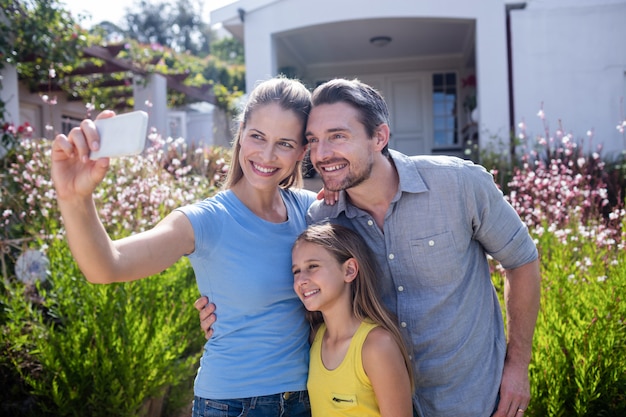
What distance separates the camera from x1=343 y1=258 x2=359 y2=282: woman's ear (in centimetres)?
242

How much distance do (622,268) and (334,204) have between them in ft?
6.41

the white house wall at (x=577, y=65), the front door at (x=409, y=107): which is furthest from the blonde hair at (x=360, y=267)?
the front door at (x=409, y=107)

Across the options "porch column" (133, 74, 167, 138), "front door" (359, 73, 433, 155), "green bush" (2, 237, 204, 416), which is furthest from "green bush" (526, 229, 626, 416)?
"front door" (359, 73, 433, 155)

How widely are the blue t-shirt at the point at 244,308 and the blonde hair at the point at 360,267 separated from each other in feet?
0.56

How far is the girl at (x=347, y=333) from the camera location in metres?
2.20

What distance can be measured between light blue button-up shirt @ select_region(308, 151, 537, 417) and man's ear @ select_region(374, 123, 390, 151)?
88 mm

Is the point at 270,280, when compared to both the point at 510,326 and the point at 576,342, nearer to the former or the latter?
the point at 510,326

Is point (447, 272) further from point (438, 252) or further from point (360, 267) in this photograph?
point (360, 267)

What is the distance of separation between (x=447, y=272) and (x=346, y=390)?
597mm

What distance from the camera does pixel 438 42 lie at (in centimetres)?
1235

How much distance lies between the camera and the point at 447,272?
2385 millimetres

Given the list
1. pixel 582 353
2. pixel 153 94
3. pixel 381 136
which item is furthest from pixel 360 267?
pixel 153 94

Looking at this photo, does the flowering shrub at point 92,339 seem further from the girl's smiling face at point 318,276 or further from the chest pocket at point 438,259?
the chest pocket at point 438,259

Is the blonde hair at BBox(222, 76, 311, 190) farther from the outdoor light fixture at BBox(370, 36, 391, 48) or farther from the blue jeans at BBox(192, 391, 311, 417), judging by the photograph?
the outdoor light fixture at BBox(370, 36, 391, 48)
